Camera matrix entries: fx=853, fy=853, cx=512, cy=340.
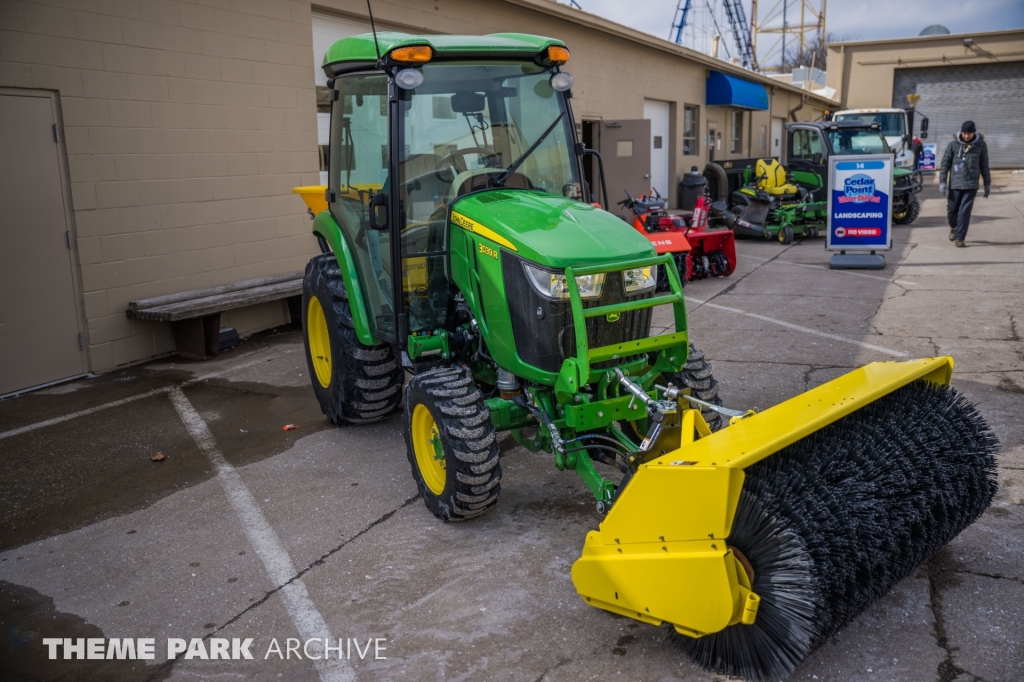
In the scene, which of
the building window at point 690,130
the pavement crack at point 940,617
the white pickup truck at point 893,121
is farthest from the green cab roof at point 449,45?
the white pickup truck at point 893,121

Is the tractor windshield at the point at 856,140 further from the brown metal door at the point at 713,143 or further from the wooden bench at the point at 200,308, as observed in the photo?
the wooden bench at the point at 200,308

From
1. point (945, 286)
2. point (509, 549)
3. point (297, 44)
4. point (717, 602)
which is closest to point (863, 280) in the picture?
point (945, 286)

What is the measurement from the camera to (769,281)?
36.9 feet

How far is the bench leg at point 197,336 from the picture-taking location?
7.90 metres

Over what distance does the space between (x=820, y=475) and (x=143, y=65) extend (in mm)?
6885

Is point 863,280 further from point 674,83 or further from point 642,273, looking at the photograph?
point 674,83

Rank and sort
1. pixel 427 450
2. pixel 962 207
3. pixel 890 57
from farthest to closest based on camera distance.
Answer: pixel 890 57 < pixel 962 207 < pixel 427 450

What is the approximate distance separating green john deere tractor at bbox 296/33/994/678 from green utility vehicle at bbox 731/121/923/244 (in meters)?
11.0

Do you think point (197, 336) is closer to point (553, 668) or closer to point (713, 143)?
point (553, 668)

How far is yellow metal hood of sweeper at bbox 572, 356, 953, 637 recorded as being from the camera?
2.80 m

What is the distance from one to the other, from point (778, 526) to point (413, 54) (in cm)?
295

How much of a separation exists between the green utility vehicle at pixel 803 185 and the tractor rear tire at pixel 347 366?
11073mm

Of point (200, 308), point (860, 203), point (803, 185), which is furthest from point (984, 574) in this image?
point (803, 185)

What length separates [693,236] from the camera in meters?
11.1
